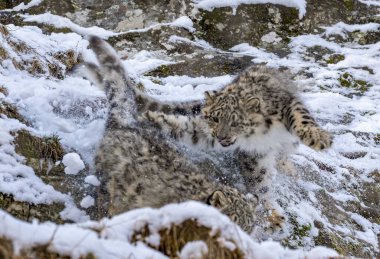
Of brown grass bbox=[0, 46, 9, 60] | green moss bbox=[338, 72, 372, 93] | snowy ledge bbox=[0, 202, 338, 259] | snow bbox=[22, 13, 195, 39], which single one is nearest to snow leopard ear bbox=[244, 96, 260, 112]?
brown grass bbox=[0, 46, 9, 60]

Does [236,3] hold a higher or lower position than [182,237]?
lower

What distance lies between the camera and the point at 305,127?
22.9 feet

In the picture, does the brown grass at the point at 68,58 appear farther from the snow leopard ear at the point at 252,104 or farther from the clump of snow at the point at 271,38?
the clump of snow at the point at 271,38

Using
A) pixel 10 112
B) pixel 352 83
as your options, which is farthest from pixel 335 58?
pixel 10 112

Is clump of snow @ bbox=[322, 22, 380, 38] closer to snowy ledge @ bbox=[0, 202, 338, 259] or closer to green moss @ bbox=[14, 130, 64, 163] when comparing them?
green moss @ bbox=[14, 130, 64, 163]

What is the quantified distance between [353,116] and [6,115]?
7575 millimetres

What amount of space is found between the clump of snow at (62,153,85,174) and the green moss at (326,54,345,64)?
928 cm

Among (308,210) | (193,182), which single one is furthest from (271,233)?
(193,182)

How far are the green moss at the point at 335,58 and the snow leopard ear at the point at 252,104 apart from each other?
7.10 meters

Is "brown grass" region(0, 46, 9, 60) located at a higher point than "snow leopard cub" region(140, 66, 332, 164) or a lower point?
higher

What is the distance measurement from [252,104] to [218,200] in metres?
2.66

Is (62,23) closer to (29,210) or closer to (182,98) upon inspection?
(182,98)

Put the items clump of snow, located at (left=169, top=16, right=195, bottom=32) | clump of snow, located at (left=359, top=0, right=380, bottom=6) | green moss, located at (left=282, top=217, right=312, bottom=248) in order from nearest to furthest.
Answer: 1. green moss, located at (left=282, top=217, right=312, bottom=248)
2. clump of snow, located at (left=169, top=16, right=195, bottom=32)
3. clump of snow, located at (left=359, top=0, right=380, bottom=6)

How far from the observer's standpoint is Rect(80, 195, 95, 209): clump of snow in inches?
248
